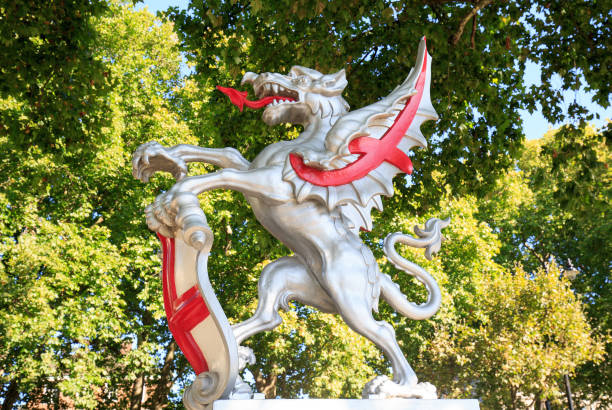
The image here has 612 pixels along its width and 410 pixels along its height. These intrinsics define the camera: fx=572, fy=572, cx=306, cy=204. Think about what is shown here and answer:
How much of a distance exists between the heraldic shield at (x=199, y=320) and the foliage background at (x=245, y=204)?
148 inches

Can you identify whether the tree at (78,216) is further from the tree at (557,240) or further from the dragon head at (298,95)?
the tree at (557,240)

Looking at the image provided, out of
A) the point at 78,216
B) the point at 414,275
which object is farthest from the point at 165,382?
the point at 414,275

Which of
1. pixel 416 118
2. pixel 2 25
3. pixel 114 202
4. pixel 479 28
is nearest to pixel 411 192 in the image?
pixel 479 28

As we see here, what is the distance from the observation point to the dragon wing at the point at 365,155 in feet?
10.0

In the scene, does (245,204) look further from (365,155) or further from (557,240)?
(557,240)

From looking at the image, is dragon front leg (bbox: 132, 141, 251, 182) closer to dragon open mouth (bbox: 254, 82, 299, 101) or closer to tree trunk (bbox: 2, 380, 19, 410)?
dragon open mouth (bbox: 254, 82, 299, 101)

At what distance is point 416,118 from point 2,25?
5038mm

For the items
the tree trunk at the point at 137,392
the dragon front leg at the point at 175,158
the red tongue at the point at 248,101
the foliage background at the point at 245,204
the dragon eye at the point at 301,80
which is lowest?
the dragon front leg at the point at 175,158

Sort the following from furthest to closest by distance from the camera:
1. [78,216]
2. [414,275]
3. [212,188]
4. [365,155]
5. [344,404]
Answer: [78,216] → [414,275] → [365,155] → [212,188] → [344,404]

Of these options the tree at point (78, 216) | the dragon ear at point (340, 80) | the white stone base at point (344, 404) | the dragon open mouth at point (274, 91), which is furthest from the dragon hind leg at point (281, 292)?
the tree at point (78, 216)

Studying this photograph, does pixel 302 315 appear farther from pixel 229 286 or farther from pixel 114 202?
pixel 114 202

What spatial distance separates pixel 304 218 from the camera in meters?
3.05

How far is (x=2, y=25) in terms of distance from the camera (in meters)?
6.27

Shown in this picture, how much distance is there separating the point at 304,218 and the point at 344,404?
0.98 metres
